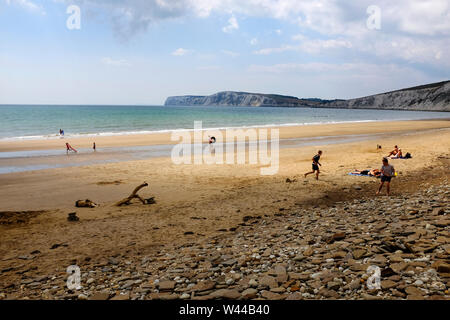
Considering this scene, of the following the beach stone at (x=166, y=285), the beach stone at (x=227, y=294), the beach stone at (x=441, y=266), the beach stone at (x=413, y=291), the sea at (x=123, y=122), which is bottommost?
the beach stone at (x=166, y=285)

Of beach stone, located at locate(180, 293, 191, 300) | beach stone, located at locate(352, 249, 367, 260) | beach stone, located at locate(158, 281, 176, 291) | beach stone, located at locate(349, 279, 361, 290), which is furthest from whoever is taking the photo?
beach stone, located at locate(352, 249, 367, 260)

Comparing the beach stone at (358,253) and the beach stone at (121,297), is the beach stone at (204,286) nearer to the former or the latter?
the beach stone at (121,297)

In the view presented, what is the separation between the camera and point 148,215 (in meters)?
11.1

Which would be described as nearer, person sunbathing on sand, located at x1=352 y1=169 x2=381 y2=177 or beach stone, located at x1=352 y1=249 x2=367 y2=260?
beach stone, located at x1=352 y1=249 x2=367 y2=260

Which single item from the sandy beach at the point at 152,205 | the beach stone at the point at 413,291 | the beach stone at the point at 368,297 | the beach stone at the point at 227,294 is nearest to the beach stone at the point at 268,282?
the beach stone at the point at 227,294

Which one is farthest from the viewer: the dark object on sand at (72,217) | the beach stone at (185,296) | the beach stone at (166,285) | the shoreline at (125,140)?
the shoreline at (125,140)

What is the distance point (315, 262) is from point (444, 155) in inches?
805

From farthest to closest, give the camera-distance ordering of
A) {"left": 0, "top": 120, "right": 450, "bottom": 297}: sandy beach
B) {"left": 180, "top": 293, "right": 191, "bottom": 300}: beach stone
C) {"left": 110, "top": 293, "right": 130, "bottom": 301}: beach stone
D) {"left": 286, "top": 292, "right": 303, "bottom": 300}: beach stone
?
{"left": 0, "top": 120, "right": 450, "bottom": 297}: sandy beach
{"left": 110, "top": 293, "right": 130, "bottom": 301}: beach stone
{"left": 180, "top": 293, "right": 191, "bottom": 300}: beach stone
{"left": 286, "top": 292, "right": 303, "bottom": 300}: beach stone

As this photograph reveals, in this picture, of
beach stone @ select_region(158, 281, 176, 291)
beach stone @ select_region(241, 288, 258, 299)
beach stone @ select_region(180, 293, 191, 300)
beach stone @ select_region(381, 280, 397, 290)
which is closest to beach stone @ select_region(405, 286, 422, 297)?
beach stone @ select_region(381, 280, 397, 290)

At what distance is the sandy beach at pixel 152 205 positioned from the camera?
812 centimetres

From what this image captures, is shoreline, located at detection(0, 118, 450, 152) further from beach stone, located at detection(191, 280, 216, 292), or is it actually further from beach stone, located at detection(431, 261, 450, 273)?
beach stone, located at detection(431, 261, 450, 273)

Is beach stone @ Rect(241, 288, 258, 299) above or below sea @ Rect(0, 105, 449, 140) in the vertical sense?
below

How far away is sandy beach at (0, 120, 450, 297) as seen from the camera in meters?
8.12
